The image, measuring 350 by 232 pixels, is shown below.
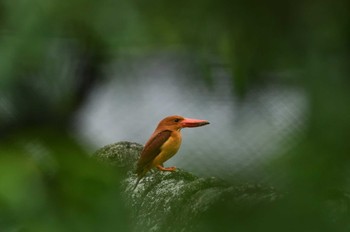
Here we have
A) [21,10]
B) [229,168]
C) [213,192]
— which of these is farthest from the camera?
[213,192]

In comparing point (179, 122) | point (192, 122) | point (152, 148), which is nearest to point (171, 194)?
point (152, 148)

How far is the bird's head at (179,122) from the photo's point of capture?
1.10m

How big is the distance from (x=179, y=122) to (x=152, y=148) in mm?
234

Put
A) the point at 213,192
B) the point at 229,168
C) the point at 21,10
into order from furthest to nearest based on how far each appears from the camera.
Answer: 1. the point at 213,192
2. the point at 229,168
3. the point at 21,10

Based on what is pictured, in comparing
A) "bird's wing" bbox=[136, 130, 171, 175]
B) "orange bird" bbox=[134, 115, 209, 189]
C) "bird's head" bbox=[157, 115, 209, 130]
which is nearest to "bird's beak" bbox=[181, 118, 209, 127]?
"bird's head" bbox=[157, 115, 209, 130]

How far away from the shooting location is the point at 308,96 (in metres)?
0.90

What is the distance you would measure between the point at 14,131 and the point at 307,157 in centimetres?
31

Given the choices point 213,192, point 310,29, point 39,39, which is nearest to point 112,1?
point 39,39

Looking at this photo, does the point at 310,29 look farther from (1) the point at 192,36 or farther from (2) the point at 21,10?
(2) the point at 21,10

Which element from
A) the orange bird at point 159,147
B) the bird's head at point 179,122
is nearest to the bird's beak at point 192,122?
the bird's head at point 179,122

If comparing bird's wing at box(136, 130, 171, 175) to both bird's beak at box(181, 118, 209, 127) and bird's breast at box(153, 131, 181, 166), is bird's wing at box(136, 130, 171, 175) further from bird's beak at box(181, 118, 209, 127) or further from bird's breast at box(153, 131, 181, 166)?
bird's beak at box(181, 118, 209, 127)

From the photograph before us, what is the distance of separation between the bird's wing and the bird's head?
0.05m

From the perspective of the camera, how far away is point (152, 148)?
154 centimetres

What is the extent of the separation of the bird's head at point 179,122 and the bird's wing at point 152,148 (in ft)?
0.17
